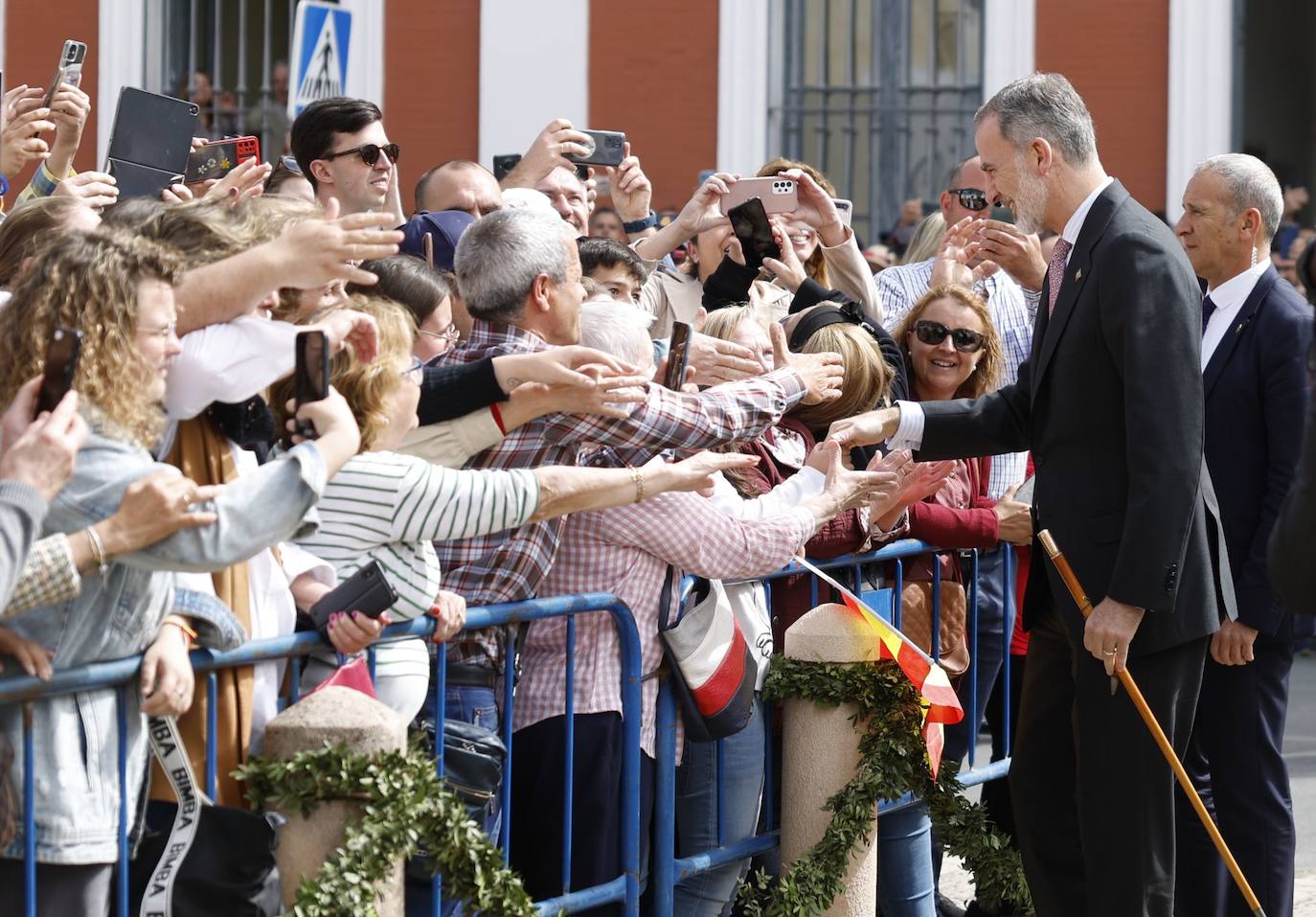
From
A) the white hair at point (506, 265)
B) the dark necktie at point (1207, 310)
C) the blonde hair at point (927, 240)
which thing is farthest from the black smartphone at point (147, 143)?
the blonde hair at point (927, 240)

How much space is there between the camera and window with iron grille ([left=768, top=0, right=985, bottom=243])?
14.9m

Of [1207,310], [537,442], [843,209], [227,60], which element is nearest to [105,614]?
[537,442]

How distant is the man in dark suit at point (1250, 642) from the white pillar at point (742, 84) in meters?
9.79

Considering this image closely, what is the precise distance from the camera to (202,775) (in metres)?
3.60

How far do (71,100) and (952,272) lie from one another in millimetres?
2976

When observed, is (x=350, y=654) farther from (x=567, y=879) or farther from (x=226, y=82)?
(x=226, y=82)

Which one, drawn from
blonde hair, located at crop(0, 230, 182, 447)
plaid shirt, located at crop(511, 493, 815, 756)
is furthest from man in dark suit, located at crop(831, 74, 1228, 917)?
blonde hair, located at crop(0, 230, 182, 447)

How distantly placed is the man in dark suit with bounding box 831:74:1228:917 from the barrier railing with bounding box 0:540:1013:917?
22.5 inches

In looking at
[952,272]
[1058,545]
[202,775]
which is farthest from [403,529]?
[952,272]

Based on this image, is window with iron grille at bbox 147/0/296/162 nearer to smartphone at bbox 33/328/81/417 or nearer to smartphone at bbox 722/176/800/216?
smartphone at bbox 722/176/800/216

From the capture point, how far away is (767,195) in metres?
6.32

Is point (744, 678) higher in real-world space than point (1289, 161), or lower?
lower

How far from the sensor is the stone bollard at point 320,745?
3.60m

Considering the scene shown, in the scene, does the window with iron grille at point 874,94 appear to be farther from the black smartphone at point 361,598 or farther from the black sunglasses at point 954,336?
the black smartphone at point 361,598
